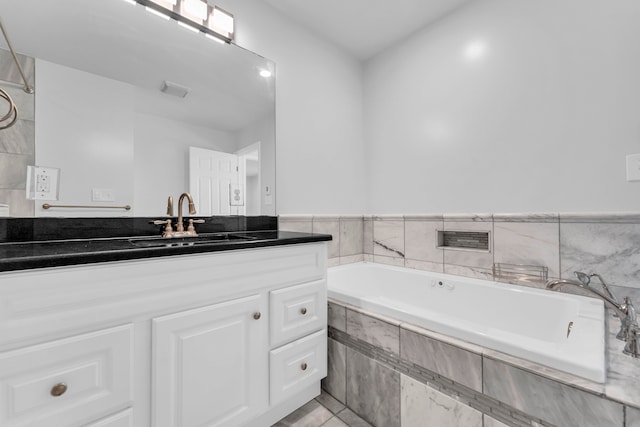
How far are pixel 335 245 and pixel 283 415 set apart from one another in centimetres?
127

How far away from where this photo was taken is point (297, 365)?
4.48 feet

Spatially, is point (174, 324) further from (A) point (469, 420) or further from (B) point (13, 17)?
(B) point (13, 17)

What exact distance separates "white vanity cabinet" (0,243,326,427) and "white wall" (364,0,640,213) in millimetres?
1316

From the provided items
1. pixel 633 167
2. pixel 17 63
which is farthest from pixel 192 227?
pixel 633 167

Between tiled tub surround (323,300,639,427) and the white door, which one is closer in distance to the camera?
tiled tub surround (323,300,639,427)

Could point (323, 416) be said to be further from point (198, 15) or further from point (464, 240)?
point (198, 15)

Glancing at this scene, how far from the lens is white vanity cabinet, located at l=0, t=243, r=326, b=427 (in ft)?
2.47

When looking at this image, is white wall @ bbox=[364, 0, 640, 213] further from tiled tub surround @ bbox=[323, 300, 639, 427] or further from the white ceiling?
tiled tub surround @ bbox=[323, 300, 639, 427]

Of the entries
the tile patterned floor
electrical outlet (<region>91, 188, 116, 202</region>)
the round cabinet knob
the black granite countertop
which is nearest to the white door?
the black granite countertop

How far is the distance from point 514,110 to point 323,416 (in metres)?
2.12

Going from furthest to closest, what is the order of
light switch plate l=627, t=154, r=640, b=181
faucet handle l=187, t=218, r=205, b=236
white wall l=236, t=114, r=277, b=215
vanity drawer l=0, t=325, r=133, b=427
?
white wall l=236, t=114, r=277, b=215 < faucet handle l=187, t=218, r=205, b=236 < light switch plate l=627, t=154, r=640, b=181 < vanity drawer l=0, t=325, r=133, b=427

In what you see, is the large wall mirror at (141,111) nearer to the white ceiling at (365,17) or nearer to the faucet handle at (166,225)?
the faucet handle at (166,225)

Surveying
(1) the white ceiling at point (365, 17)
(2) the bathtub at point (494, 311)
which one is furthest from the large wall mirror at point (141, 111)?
(2) the bathtub at point (494, 311)

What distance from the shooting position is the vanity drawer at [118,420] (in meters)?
0.85
